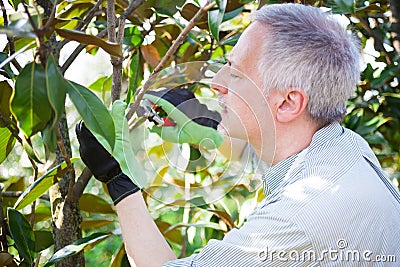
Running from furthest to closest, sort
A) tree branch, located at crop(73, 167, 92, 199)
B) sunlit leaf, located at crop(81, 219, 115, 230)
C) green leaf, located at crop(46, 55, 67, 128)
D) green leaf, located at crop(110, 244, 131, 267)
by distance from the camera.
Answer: sunlit leaf, located at crop(81, 219, 115, 230) → green leaf, located at crop(110, 244, 131, 267) → tree branch, located at crop(73, 167, 92, 199) → green leaf, located at crop(46, 55, 67, 128)

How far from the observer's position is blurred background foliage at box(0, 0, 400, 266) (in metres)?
0.94

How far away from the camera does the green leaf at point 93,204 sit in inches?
68.9

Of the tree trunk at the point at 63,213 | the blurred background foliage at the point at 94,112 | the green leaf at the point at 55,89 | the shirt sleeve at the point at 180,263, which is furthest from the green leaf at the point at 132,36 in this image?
the green leaf at the point at 55,89

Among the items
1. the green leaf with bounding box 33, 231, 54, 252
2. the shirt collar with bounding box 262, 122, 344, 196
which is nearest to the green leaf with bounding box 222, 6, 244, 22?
the shirt collar with bounding box 262, 122, 344, 196

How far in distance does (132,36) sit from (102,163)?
49cm

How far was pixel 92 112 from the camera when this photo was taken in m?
1.00

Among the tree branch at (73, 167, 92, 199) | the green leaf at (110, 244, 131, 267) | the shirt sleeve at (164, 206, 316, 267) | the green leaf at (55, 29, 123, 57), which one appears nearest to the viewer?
the green leaf at (55, 29, 123, 57)

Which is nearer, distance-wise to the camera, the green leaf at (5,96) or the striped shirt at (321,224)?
the striped shirt at (321,224)

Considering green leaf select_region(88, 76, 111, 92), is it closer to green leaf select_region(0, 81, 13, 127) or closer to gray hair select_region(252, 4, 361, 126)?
green leaf select_region(0, 81, 13, 127)

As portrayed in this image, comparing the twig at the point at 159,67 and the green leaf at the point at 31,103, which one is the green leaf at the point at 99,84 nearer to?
the twig at the point at 159,67

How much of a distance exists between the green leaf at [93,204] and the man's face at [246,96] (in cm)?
48

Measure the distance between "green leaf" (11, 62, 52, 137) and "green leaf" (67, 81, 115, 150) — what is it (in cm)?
6

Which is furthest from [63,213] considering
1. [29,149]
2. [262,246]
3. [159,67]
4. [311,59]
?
[311,59]

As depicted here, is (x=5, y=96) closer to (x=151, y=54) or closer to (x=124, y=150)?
(x=124, y=150)
